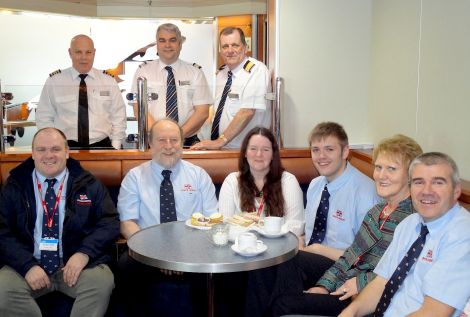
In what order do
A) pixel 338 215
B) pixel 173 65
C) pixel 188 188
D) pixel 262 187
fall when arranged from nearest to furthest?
1. pixel 338 215
2. pixel 262 187
3. pixel 188 188
4. pixel 173 65

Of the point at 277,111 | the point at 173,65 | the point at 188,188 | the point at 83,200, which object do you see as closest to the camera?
the point at 83,200

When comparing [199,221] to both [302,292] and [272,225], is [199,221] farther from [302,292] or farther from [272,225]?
[302,292]

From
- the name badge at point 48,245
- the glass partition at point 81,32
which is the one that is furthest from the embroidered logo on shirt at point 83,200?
the glass partition at point 81,32

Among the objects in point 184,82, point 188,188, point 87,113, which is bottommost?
point 188,188

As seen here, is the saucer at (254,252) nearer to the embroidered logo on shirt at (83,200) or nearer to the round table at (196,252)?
the round table at (196,252)

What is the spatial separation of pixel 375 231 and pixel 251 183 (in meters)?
0.98

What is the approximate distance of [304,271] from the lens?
3.03 m

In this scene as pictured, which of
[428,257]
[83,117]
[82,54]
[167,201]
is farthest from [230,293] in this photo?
[82,54]

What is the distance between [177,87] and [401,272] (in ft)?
8.69

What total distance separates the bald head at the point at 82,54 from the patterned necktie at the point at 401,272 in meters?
3.18

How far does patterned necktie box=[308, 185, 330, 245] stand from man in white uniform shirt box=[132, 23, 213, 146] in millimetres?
1461

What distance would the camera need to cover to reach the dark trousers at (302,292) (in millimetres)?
2590

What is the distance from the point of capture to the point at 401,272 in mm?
2227

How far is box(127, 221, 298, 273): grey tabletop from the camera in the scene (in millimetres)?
2367
